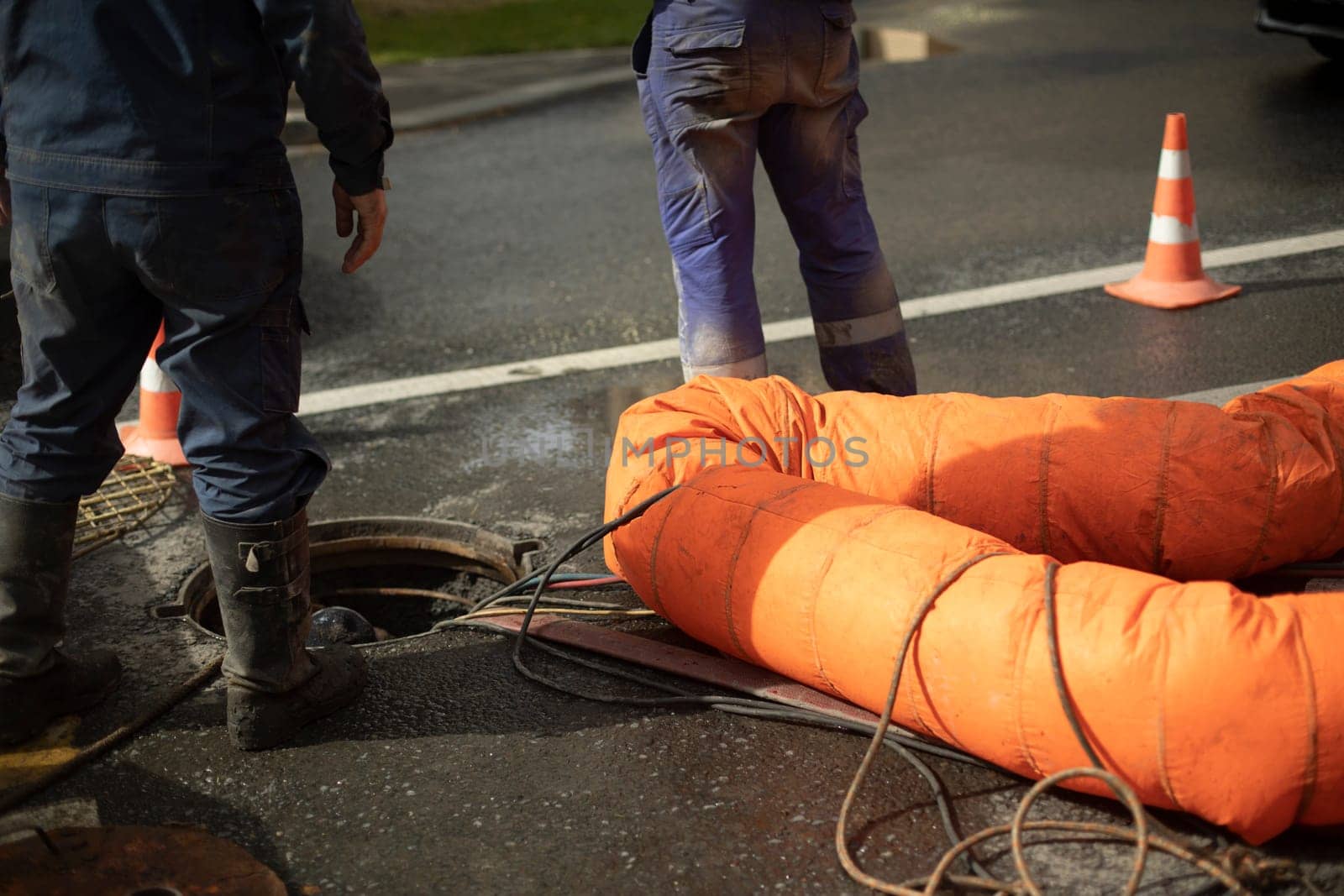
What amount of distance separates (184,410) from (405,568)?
144 cm

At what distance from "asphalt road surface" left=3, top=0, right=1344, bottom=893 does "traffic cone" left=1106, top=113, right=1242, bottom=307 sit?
0.40 ft

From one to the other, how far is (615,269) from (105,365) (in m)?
3.56

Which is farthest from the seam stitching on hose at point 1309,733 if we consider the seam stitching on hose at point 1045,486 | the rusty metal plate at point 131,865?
the rusty metal plate at point 131,865

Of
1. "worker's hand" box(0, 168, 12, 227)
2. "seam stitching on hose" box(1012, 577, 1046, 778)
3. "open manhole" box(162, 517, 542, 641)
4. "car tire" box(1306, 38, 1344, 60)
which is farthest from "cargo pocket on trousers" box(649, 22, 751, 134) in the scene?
"car tire" box(1306, 38, 1344, 60)

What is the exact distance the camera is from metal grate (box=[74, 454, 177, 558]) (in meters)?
3.96

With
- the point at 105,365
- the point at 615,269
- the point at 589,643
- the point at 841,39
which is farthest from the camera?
the point at 615,269

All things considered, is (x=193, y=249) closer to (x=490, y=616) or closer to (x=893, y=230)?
(x=490, y=616)

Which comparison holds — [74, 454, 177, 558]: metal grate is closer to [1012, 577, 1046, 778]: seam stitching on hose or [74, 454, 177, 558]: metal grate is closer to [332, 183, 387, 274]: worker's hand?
[332, 183, 387, 274]: worker's hand

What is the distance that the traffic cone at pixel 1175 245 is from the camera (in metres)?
5.31

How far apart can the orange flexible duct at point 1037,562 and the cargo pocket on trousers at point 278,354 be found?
33.9 inches

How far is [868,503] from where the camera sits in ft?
9.61

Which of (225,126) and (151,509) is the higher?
(225,126)

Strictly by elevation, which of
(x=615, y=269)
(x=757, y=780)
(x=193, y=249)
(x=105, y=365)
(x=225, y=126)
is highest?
(x=225, y=126)

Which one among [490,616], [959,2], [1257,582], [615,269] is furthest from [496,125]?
[1257,582]
